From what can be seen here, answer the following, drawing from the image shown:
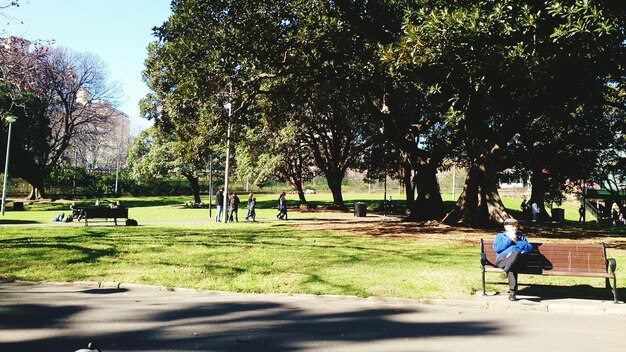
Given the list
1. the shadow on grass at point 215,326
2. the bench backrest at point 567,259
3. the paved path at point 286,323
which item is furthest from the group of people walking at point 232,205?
the bench backrest at point 567,259

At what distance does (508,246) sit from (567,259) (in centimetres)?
94

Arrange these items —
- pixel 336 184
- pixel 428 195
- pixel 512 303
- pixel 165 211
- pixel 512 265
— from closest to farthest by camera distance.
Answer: pixel 512 303 → pixel 512 265 → pixel 428 195 → pixel 165 211 → pixel 336 184

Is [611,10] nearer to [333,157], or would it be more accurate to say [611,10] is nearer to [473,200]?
[473,200]

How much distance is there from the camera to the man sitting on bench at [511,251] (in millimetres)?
7328

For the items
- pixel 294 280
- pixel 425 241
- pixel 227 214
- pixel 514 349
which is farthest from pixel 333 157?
pixel 514 349

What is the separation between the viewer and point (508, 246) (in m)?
7.58

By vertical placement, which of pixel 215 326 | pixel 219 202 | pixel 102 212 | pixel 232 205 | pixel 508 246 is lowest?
pixel 215 326

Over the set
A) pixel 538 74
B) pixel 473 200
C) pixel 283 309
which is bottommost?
pixel 283 309

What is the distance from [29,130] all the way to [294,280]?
155 feet

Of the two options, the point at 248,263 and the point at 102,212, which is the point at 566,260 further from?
the point at 102,212

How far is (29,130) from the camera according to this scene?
4581 cm

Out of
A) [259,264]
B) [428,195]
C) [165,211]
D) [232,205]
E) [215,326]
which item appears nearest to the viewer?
[215,326]

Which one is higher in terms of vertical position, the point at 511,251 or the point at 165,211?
the point at 511,251

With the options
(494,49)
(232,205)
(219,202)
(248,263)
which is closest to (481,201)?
(494,49)
